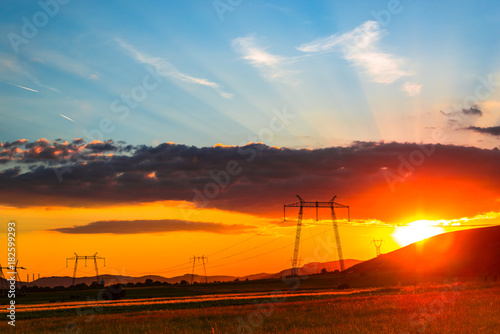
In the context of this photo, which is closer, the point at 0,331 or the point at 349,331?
the point at 349,331

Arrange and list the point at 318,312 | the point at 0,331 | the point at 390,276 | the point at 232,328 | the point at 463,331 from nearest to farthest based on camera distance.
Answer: the point at 463,331
the point at 232,328
the point at 0,331
the point at 318,312
the point at 390,276

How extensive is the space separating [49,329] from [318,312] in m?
22.4

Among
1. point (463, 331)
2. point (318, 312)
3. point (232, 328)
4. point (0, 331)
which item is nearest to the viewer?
point (463, 331)

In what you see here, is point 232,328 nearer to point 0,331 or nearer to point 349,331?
point 349,331

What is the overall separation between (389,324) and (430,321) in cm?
A: 268

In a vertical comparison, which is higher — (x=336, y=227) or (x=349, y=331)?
(x=336, y=227)

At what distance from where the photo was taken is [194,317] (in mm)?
46219

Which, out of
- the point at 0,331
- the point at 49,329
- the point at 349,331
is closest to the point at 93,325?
the point at 49,329

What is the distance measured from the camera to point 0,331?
39625 mm

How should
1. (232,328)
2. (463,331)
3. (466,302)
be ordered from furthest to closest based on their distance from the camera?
(466,302) → (232,328) → (463,331)

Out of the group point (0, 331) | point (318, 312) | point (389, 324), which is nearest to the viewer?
point (389, 324)

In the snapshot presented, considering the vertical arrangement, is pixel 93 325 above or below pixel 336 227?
below

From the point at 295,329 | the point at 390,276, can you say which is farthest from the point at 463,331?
the point at 390,276

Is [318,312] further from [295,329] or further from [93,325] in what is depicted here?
[93,325]
